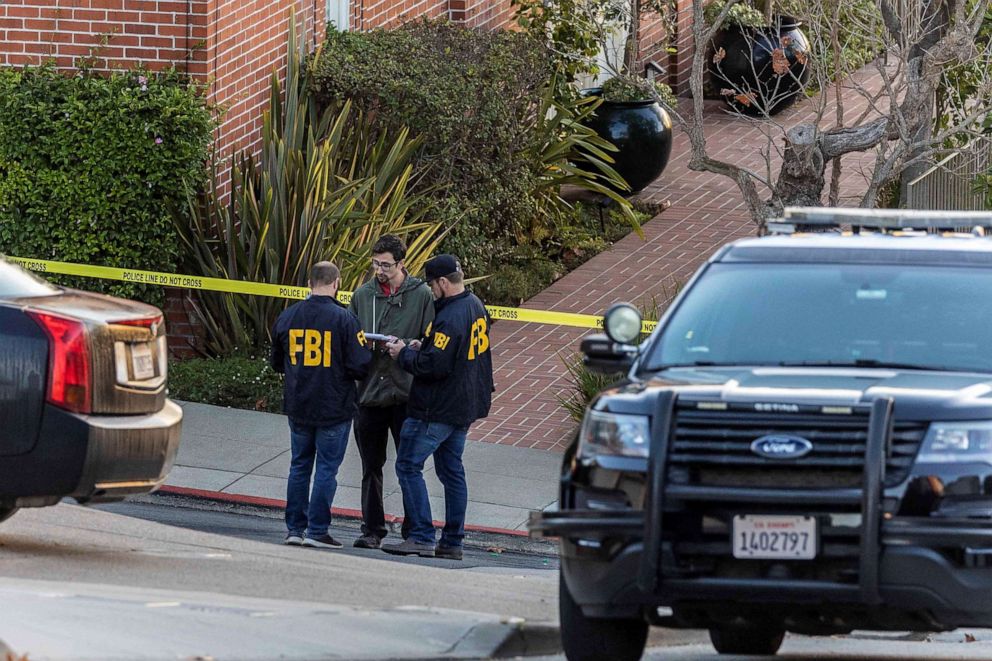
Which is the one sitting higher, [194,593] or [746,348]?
[746,348]

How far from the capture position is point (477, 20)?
19844 millimetres

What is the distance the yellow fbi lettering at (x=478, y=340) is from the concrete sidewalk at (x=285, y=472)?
61.6 inches

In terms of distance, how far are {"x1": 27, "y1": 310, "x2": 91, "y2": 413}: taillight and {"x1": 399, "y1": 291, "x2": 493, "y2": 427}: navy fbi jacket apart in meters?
2.87

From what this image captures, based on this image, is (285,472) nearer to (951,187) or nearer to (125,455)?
(125,455)

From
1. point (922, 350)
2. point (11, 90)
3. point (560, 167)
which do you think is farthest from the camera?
point (560, 167)

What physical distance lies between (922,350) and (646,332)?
6.32 m

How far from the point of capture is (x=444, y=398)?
9.95m

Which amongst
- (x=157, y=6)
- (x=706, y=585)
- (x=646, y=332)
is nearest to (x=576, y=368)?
(x=646, y=332)

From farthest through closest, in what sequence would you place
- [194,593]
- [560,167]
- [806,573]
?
[560,167]
[194,593]
[806,573]

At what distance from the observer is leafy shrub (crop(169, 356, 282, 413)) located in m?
13.9

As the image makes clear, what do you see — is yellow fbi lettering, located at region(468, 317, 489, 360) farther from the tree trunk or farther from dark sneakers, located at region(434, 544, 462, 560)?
the tree trunk

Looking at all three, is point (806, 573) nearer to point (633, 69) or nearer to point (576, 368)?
point (576, 368)

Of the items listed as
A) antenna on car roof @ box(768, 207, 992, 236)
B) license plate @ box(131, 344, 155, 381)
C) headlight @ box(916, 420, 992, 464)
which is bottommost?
license plate @ box(131, 344, 155, 381)

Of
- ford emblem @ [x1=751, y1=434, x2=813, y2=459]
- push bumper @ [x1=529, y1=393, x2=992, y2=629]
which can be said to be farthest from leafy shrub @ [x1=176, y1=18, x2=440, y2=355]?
ford emblem @ [x1=751, y1=434, x2=813, y2=459]
